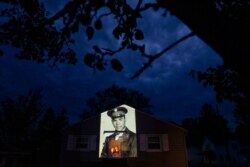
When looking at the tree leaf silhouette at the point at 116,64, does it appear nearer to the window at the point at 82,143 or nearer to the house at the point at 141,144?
the house at the point at 141,144

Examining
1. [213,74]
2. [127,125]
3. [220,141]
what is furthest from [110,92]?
[213,74]

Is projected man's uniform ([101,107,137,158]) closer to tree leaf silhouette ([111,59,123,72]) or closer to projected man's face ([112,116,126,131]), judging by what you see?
projected man's face ([112,116,126,131])

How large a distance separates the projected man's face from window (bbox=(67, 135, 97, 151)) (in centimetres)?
180

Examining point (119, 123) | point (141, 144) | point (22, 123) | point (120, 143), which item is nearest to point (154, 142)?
point (141, 144)

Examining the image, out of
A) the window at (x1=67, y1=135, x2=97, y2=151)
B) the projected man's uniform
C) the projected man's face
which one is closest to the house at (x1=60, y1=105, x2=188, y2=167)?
the window at (x1=67, y1=135, x2=97, y2=151)

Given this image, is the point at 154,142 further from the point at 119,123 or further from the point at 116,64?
the point at 116,64

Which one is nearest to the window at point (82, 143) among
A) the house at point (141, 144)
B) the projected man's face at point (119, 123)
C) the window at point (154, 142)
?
the house at point (141, 144)

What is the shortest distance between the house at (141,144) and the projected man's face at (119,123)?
642 millimetres

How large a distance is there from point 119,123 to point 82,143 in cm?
328

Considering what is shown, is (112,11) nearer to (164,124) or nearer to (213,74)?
(213,74)

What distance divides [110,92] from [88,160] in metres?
23.4

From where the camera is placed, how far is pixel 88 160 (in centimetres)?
1619

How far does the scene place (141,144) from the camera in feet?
53.4

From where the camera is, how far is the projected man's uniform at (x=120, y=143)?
1609 cm
